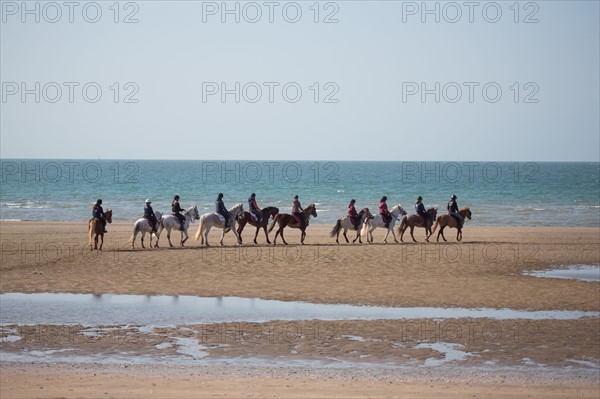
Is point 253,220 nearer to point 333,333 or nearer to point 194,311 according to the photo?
point 194,311

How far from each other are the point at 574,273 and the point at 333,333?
1212cm

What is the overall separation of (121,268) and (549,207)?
50.1m

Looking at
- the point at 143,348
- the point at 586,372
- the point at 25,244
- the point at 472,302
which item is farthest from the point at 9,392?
the point at 25,244

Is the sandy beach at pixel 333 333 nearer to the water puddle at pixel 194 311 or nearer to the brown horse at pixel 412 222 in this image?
the water puddle at pixel 194 311

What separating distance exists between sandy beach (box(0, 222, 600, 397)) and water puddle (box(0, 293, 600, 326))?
601 millimetres

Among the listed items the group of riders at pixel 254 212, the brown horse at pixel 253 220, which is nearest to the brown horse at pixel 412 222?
the group of riders at pixel 254 212

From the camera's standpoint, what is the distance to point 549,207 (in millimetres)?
66375

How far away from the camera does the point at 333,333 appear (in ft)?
49.9

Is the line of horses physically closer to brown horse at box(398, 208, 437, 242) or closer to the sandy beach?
brown horse at box(398, 208, 437, 242)

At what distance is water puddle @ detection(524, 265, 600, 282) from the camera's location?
23236mm

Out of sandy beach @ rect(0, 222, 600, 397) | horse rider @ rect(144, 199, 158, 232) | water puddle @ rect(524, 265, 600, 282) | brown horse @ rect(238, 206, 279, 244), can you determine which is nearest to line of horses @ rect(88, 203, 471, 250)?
brown horse @ rect(238, 206, 279, 244)

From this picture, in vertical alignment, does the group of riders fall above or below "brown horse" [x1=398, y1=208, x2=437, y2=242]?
above

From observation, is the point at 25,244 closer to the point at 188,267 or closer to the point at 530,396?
the point at 188,267

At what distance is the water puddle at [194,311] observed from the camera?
54.1 ft
